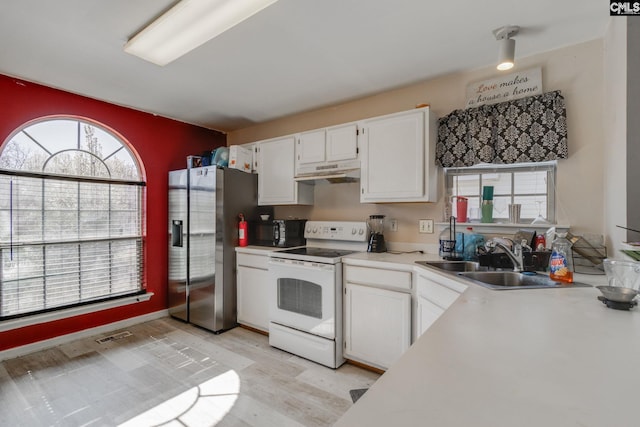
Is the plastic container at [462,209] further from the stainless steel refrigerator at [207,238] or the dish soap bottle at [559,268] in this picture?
the stainless steel refrigerator at [207,238]

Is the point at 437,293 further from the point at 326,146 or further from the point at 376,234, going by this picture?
the point at 326,146

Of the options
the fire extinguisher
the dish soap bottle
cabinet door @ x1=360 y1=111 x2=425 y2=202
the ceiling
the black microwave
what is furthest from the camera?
the fire extinguisher

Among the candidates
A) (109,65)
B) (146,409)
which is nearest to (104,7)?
(109,65)

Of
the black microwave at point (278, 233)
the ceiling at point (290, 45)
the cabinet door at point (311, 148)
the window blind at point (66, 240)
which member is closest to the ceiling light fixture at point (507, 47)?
the ceiling at point (290, 45)

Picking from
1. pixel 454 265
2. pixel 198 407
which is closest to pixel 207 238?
pixel 198 407

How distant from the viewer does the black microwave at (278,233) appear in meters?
3.21

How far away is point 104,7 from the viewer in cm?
174

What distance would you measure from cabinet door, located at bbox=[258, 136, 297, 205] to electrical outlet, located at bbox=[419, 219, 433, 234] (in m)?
1.29

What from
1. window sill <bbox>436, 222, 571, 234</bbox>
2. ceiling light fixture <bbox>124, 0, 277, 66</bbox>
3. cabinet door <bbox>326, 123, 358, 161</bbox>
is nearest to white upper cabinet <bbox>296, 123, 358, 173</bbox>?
cabinet door <bbox>326, 123, 358, 161</bbox>

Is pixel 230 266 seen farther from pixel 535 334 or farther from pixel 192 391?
pixel 535 334

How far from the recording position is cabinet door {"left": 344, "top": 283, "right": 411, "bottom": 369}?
7.19ft

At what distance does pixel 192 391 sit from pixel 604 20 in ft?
11.9

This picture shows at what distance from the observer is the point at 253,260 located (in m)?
3.17

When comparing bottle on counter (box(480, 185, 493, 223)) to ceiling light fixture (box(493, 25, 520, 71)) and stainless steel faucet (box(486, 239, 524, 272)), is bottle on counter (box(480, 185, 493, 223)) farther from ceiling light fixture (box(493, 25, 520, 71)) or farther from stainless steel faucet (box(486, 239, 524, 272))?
ceiling light fixture (box(493, 25, 520, 71))
